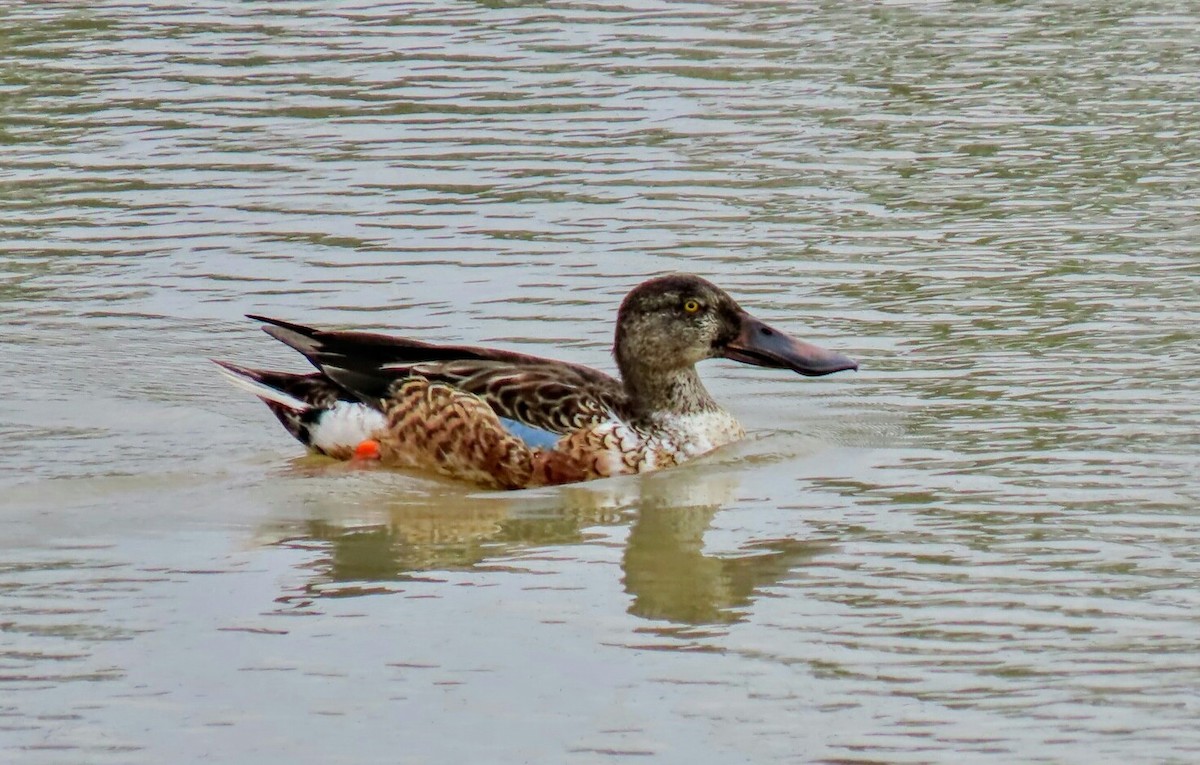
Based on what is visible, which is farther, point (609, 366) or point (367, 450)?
point (609, 366)

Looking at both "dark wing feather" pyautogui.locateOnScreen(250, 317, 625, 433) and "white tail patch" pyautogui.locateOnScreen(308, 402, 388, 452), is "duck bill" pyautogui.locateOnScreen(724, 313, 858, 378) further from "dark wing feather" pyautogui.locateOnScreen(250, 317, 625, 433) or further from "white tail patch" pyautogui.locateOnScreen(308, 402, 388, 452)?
"white tail patch" pyautogui.locateOnScreen(308, 402, 388, 452)

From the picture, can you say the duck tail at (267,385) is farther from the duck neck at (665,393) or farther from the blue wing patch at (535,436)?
the duck neck at (665,393)

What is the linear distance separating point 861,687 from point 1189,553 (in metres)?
1.83

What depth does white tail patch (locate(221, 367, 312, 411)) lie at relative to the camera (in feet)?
34.9

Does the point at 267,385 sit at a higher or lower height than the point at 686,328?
lower

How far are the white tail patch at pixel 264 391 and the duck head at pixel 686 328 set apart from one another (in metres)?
1.52

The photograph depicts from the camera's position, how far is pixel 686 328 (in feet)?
34.6

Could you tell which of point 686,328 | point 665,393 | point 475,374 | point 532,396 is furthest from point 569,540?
point 686,328

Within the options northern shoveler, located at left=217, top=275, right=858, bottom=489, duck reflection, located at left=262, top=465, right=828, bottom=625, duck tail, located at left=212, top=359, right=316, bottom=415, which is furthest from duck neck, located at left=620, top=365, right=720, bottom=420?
duck tail, located at left=212, top=359, right=316, bottom=415

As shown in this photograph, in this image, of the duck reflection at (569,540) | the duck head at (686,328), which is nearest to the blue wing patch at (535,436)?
the duck reflection at (569,540)

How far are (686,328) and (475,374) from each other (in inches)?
39.3

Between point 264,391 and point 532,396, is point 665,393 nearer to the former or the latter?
point 532,396

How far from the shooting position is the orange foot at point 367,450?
10.6 m

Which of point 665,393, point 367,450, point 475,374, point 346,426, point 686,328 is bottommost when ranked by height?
point 367,450
